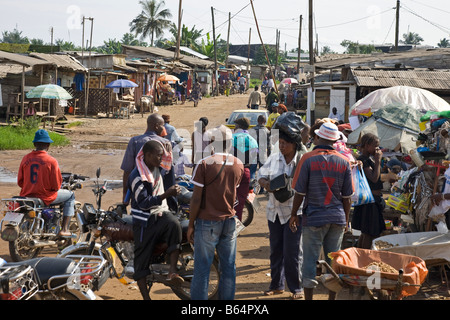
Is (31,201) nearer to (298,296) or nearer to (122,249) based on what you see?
(122,249)

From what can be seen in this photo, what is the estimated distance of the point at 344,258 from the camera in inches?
200

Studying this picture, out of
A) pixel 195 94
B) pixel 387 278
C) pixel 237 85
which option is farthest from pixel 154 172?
pixel 237 85

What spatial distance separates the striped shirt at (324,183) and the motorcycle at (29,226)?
3.15m

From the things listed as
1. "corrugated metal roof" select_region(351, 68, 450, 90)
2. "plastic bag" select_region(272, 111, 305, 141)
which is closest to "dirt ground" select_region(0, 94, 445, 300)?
"plastic bag" select_region(272, 111, 305, 141)

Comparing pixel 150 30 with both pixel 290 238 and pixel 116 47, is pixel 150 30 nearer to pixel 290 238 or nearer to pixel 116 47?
pixel 116 47

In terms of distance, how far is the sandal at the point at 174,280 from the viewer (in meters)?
5.80

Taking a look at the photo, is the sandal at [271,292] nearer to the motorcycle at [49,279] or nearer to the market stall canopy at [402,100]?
the motorcycle at [49,279]

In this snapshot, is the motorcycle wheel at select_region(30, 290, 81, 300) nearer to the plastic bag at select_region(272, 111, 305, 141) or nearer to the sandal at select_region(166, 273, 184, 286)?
the sandal at select_region(166, 273, 184, 286)

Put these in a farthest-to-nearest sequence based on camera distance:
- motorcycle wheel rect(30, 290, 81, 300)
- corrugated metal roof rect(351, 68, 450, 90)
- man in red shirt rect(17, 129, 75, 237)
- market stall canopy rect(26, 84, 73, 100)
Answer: market stall canopy rect(26, 84, 73, 100)
corrugated metal roof rect(351, 68, 450, 90)
man in red shirt rect(17, 129, 75, 237)
motorcycle wheel rect(30, 290, 81, 300)

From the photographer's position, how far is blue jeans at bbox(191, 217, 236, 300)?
17.6 feet

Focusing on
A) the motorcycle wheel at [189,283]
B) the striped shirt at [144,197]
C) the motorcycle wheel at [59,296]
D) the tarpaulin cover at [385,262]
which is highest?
the striped shirt at [144,197]

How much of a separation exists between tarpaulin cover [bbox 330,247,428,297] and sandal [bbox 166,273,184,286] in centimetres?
166

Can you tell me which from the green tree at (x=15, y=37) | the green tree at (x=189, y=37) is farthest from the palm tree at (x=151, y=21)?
the green tree at (x=15, y=37)

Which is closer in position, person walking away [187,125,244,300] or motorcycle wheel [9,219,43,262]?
person walking away [187,125,244,300]
